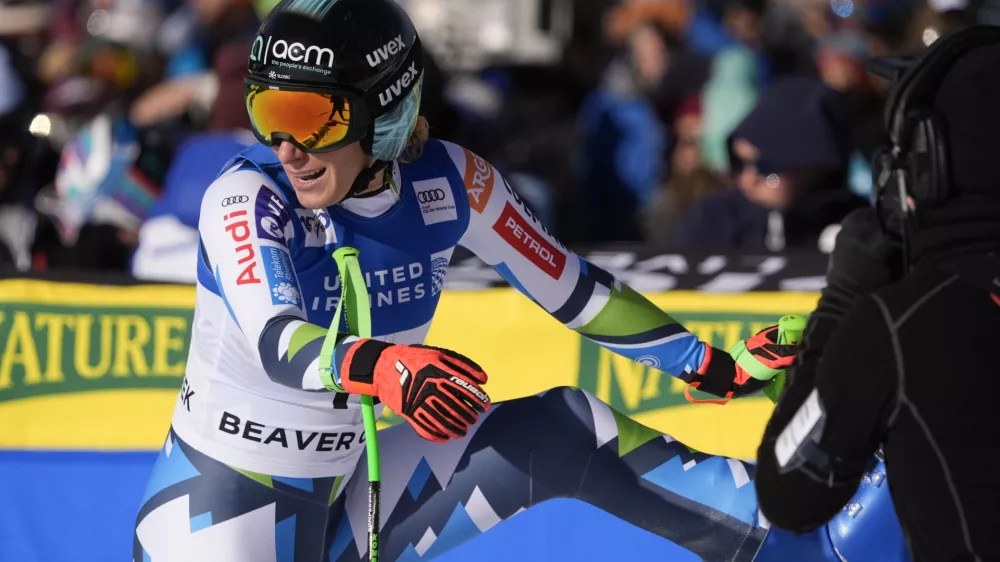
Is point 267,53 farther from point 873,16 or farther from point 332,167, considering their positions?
point 873,16

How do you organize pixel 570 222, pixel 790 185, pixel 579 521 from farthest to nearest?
1. pixel 570 222
2. pixel 790 185
3. pixel 579 521

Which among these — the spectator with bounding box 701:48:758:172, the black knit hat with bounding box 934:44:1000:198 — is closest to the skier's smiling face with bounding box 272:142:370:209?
the black knit hat with bounding box 934:44:1000:198

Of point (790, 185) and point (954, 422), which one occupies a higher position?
point (954, 422)

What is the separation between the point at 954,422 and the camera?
238 cm

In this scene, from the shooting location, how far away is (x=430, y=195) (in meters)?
3.49

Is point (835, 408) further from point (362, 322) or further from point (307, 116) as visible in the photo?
point (307, 116)

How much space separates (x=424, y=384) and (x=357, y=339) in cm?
24

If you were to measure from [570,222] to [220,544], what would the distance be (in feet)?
21.7

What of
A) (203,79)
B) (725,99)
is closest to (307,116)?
(725,99)

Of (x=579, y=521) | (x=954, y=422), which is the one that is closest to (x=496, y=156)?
(x=579, y=521)

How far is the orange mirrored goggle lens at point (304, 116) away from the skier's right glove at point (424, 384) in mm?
568

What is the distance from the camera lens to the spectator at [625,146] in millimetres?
9055

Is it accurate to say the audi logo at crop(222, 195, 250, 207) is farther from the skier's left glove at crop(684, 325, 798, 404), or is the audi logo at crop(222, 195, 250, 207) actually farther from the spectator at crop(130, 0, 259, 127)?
the spectator at crop(130, 0, 259, 127)

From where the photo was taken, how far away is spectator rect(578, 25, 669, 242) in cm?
905
